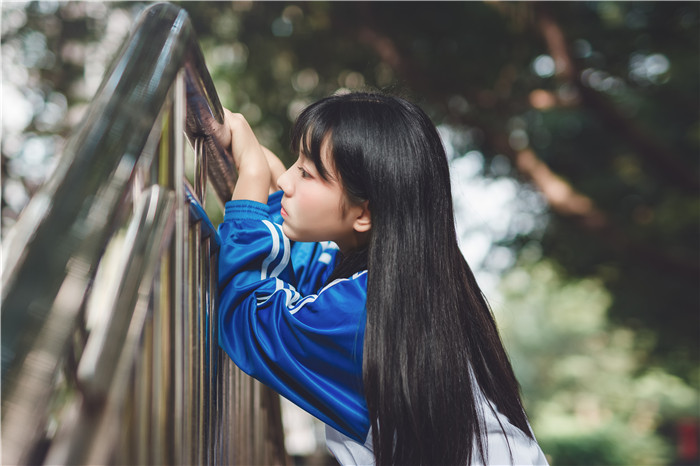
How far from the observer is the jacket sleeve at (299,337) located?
50.1 inches

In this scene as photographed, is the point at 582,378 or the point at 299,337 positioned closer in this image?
the point at 299,337

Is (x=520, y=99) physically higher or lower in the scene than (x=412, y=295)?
higher

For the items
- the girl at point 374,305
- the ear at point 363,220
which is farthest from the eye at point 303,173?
the ear at point 363,220

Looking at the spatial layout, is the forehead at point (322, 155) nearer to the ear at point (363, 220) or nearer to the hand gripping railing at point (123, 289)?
the ear at point (363, 220)

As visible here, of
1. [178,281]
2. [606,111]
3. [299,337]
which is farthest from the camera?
[606,111]

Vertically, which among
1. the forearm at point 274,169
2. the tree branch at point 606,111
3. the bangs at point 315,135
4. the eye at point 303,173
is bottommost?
the eye at point 303,173

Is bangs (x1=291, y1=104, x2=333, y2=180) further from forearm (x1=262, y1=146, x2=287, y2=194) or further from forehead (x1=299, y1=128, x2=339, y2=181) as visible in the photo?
forearm (x1=262, y1=146, x2=287, y2=194)

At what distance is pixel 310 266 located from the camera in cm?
167

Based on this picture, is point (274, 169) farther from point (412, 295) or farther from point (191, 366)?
point (191, 366)

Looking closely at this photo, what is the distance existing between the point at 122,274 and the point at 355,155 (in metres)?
0.68

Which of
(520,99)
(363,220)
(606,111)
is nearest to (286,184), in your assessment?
(363,220)

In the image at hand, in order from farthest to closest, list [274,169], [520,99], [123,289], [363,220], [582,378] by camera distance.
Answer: [582,378], [520,99], [274,169], [363,220], [123,289]

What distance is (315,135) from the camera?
57.1 inches

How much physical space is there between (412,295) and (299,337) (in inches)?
8.5
